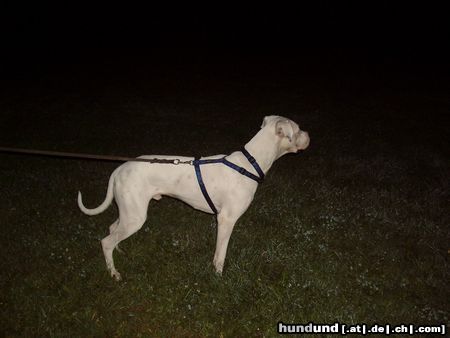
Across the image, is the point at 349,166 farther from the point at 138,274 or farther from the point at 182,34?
the point at 182,34

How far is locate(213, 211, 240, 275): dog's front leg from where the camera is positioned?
4758 mm

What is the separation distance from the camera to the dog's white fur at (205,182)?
4598 millimetres

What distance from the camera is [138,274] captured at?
200 inches

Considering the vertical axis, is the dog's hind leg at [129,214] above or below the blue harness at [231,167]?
below

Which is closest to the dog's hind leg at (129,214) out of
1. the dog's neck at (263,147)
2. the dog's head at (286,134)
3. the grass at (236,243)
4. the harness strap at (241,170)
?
the grass at (236,243)

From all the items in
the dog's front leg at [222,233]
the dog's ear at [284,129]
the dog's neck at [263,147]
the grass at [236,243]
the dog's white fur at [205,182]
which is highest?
the dog's ear at [284,129]

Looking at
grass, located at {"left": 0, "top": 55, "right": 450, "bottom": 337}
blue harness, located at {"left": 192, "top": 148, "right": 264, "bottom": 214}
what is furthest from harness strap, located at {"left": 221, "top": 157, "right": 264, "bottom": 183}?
grass, located at {"left": 0, "top": 55, "right": 450, "bottom": 337}

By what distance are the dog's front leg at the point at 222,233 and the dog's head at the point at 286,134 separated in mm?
1095

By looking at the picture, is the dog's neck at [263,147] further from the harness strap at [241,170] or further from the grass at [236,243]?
Answer: the grass at [236,243]

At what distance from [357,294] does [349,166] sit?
180 inches

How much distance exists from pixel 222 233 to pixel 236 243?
1098 mm

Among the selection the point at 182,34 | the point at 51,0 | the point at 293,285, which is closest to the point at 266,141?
the point at 293,285

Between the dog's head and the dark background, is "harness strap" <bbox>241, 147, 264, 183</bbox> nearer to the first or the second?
the dog's head

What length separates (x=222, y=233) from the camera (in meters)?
4.82
